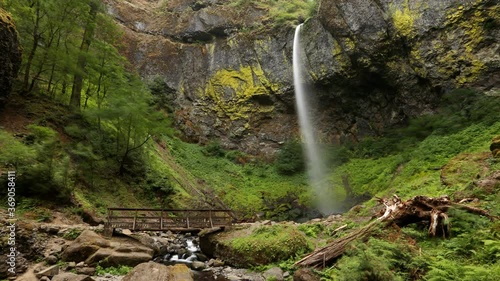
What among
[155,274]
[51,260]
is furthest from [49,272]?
[155,274]

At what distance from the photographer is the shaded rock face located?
1273cm

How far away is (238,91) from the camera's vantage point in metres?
30.0

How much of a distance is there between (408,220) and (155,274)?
620 cm

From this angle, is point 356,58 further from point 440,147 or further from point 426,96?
point 440,147

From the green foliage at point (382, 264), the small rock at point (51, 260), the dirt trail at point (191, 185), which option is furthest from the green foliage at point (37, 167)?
the green foliage at point (382, 264)

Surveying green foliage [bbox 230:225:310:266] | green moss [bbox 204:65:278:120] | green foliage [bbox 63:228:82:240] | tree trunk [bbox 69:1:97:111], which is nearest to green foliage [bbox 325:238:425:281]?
green foliage [bbox 230:225:310:266]

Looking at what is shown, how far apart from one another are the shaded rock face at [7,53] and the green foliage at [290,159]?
19586mm

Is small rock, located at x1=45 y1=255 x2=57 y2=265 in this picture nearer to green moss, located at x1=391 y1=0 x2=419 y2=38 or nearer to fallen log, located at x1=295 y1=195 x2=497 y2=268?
fallen log, located at x1=295 y1=195 x2=497 y2=268

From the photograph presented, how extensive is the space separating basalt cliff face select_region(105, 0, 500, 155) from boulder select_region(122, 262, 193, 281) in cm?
2064

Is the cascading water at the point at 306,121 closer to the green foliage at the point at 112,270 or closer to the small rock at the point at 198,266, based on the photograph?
the small rock at the point at 198,266

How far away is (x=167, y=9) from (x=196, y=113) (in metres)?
16.1

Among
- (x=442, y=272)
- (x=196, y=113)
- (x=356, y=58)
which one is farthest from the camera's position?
(x=196, y=113)

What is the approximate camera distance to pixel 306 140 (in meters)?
28.8

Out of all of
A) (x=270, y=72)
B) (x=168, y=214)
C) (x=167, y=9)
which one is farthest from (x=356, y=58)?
(x=167, y=9)
